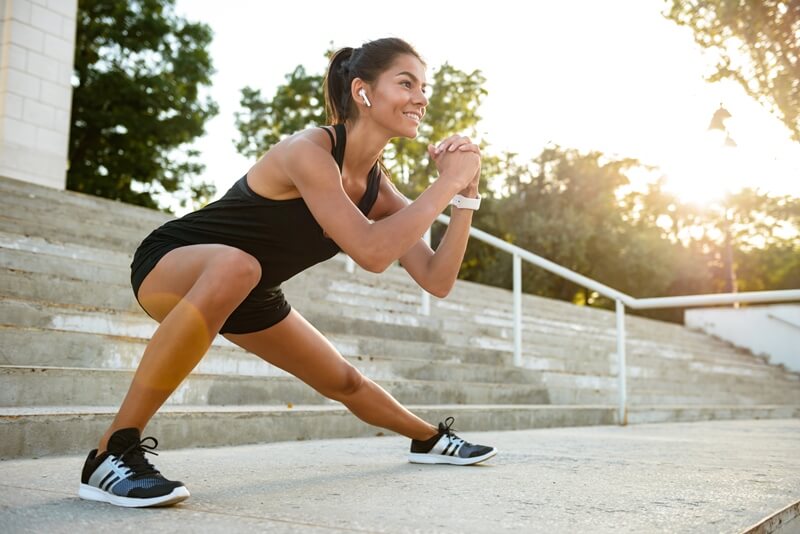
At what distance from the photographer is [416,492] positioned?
2070 mm

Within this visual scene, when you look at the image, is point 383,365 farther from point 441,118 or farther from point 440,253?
point 441,118

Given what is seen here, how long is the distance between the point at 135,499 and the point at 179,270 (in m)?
0.59

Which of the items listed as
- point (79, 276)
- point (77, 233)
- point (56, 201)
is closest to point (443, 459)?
point (79, 276)

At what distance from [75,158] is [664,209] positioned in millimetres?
21423

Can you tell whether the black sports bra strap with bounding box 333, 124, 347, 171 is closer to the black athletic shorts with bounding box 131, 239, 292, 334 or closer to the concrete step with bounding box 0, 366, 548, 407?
the black athletic shorts with bounding box 131, 239, 292, 334

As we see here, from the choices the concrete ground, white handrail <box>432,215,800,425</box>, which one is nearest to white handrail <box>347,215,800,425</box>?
white handrail <box>432,215,800,425</box>

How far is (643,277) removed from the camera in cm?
2664

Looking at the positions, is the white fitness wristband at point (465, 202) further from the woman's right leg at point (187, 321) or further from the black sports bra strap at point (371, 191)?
the woman's right leg at point (187, 321)

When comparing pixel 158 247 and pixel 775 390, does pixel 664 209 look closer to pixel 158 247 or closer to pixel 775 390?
pixel 775 390

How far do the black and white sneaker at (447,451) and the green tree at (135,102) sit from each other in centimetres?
1910

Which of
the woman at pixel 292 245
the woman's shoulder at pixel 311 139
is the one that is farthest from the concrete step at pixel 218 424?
the woman's shoulder at pixel 311 139

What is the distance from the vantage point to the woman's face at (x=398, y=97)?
223 cm

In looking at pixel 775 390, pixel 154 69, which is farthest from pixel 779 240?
pixel 154 69

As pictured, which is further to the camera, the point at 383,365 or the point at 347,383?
the point at 383,365
